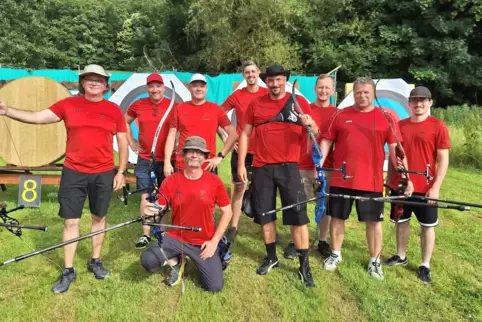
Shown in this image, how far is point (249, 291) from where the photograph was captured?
3303mm

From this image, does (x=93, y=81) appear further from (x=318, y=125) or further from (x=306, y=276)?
(x=306, y=276)

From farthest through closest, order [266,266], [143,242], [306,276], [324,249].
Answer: [143,242] < [324,249] < [266,266] < [306,276]

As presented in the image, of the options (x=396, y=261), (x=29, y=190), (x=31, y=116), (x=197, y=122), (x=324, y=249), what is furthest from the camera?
(x=29, y=190)

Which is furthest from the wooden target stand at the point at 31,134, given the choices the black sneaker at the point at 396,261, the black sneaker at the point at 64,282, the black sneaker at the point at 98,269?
the black sneaker at the point at 396,261

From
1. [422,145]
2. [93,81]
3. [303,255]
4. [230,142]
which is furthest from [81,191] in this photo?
[422,145]

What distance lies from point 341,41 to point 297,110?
19.7 metres

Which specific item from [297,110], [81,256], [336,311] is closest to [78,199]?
[81,256]

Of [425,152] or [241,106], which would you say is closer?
[425,152]

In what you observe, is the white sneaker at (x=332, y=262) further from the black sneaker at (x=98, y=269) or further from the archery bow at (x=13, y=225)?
the archery bow at (x=13, y=225)

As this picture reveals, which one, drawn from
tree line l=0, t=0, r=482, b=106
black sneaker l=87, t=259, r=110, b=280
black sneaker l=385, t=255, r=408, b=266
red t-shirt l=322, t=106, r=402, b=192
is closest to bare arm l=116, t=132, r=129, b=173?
black sneaker l=87, t=259, r=110, b=280

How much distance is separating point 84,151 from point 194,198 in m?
1.00

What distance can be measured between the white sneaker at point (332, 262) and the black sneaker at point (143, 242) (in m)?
1.94

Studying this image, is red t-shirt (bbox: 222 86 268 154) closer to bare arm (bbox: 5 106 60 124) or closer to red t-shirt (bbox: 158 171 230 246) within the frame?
red t-shirt (bbox: 158 171 230 246)

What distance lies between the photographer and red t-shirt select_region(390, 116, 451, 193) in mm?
3438
